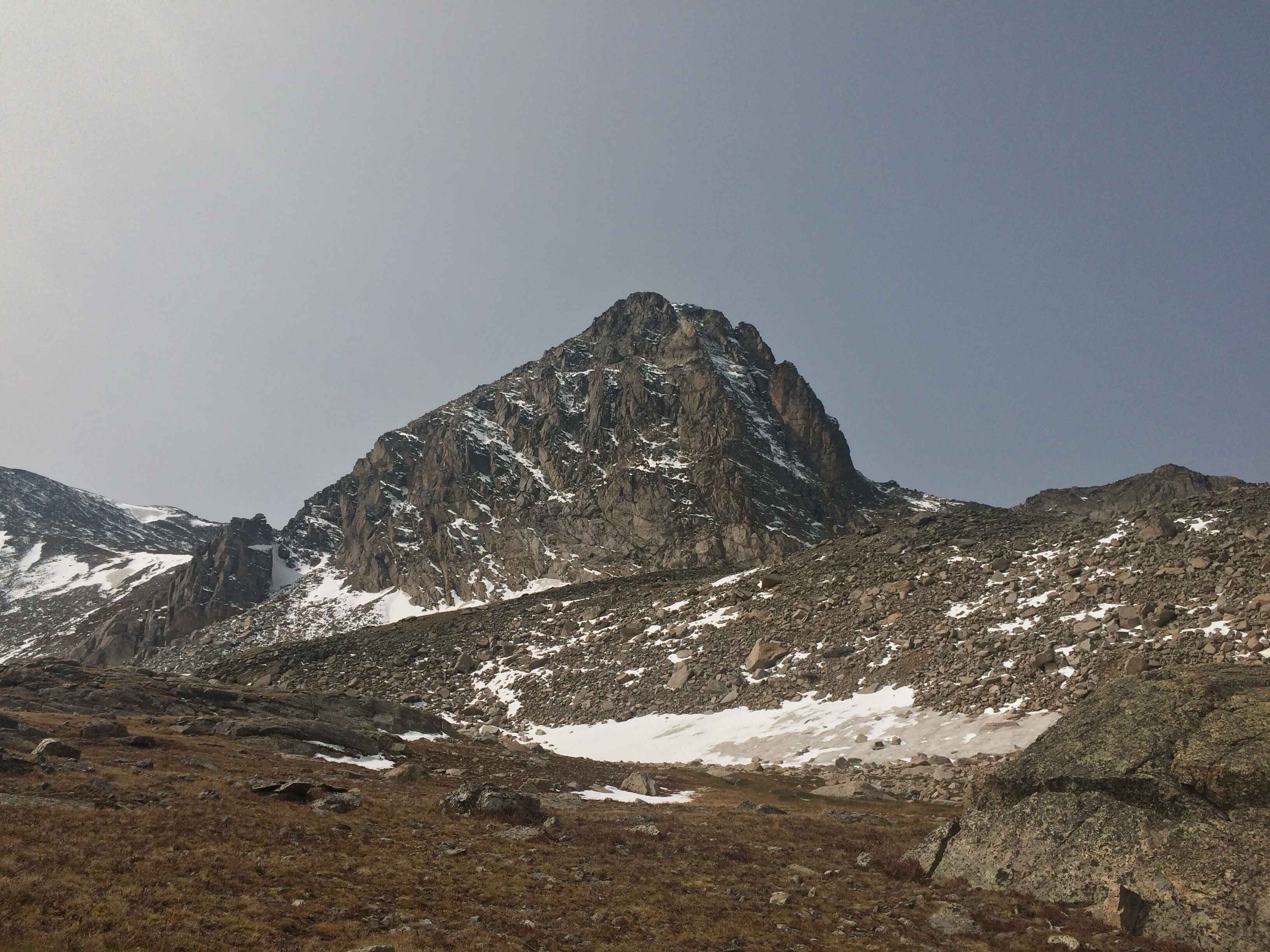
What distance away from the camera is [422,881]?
15125 mm

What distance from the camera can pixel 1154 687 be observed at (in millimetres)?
17938

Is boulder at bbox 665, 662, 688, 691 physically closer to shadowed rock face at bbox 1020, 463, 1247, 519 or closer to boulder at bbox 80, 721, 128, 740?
boulder at bbox 80, 721, 128, 740

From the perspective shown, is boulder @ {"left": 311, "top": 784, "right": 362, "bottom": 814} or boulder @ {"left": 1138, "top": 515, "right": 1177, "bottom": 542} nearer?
boulder @ {"left": 311, "top": 784, "right": 362, "bottom": 814}

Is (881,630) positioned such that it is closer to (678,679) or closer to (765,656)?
(765,656)

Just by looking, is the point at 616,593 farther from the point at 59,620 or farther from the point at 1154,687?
the point at 59,620

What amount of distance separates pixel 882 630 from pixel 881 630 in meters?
0.17

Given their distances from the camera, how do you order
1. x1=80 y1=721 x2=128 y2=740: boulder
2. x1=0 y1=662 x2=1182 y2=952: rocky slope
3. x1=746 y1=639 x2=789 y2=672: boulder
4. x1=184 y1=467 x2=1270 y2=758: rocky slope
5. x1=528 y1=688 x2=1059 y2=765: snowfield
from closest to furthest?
x1=0 y1=662 x2=1182 y2=952: rocky slope < x1=80 y1=721 x2=128 y2=740: boulder < x1=528 y1=688 x2=1059 y2=765: snowfield < x1=184 y1=467 x2=1270 y2=758: rocky slope < x1=746 y1=639 x2=789 y2=672: boulder

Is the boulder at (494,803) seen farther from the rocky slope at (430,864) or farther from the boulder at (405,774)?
the boulder at (405,774)

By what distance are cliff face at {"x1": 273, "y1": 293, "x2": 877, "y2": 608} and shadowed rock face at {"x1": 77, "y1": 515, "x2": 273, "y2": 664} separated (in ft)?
43.3

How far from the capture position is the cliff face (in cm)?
12525

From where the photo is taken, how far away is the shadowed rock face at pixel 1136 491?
333ft

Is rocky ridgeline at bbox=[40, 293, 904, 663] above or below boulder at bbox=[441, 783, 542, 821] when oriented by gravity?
above

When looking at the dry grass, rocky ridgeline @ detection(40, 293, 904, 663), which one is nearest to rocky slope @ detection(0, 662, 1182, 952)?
the dry grass

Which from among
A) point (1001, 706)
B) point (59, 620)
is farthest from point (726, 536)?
point (59, 620)
